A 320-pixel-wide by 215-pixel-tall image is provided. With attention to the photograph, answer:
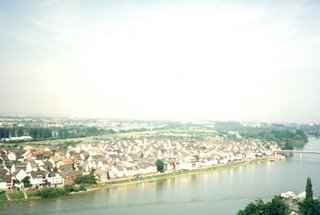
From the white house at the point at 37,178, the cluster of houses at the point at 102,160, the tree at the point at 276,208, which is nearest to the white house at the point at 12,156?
the cluster of houses at the point at 102,160

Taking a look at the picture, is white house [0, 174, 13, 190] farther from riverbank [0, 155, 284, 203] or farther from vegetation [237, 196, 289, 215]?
vegetation [237, 196, 289, 215]

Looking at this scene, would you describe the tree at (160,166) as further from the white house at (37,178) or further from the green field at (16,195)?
the green field at (16,195)

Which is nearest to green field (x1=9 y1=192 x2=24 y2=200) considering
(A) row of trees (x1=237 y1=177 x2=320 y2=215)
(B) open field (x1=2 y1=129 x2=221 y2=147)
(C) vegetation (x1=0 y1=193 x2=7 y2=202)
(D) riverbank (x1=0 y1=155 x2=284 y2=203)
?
(D) riverbank (x1=0 y1=155 x2=284 y2=203)

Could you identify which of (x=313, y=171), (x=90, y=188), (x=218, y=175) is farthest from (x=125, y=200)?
(x=313, y=171)

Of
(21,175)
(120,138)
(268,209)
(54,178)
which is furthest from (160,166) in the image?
(120,138)

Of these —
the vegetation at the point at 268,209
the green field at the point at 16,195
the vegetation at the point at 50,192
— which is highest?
the vegetation at the point at 268,209

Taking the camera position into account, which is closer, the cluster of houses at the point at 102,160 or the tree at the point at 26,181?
the tree at the point at 26,181
